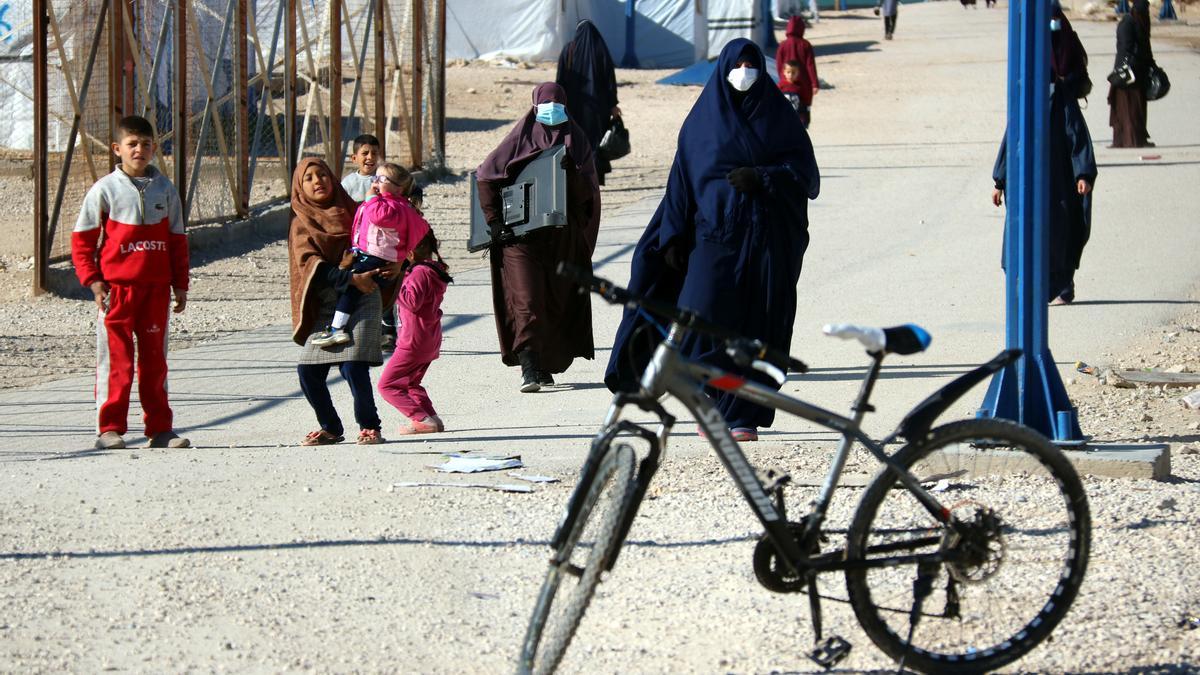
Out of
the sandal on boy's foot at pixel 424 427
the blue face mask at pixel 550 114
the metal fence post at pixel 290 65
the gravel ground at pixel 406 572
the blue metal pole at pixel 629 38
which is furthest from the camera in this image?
the blue metal pole at pixel 629 38

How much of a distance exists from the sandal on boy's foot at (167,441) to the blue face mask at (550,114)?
2.42m

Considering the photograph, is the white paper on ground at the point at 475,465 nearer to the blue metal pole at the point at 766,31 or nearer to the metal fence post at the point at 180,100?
the metal fence post at the point at 180,100

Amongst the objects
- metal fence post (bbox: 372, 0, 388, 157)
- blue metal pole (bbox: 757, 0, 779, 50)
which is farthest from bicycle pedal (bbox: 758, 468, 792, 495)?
blue metal pole (bbox: 757, 0, 779, 50)

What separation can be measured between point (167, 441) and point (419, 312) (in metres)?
1.17

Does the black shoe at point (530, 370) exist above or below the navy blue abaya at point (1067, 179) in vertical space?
below

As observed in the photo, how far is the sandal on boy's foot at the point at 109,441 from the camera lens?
590cm

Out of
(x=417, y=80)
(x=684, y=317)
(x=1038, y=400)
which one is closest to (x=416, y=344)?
(x=1038, y=400)

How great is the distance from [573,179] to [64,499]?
10.6ft

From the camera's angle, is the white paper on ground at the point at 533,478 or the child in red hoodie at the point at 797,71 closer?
the white paper on ground at the point at 533,478

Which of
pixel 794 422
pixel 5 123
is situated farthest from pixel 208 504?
pixel 5 123

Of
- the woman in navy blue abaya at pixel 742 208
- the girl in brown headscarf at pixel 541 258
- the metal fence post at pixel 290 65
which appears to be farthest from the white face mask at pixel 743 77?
the metal fence post at pixel 290 65

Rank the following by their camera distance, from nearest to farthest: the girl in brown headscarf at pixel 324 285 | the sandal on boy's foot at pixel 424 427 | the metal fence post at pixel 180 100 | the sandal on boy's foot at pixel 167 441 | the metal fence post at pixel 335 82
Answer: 1. the girl in brown headscarf at pixel 324 285
2. the sandal on boy's foot at pixel 167 441
3. the sandal on boy's foot at pixel 424 427
4. the metal fence post at pixel 180 100
5. the metal fence post at pixel 335 82

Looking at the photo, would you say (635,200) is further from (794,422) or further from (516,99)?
(516,99)

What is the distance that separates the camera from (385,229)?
583cm
